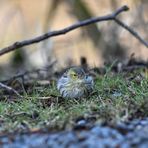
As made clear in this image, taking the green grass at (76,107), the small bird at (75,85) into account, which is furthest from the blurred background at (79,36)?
the small bird at (75,85)

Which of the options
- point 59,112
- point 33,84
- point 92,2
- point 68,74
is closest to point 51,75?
point 33,84

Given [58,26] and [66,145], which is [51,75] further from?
[58,26]

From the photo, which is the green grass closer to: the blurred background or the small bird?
the small bird

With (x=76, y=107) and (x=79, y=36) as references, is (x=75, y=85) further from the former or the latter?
(x=79, y=36)

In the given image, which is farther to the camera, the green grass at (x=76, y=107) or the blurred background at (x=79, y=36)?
the blurred background at (x=79, y=36)

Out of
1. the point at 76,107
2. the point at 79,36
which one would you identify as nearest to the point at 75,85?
the point at 76,107

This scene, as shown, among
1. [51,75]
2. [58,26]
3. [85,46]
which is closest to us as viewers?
[51,75]

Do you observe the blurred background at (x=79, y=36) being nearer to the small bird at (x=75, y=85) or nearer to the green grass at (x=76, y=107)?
the green grass at (x=76, y=107)
